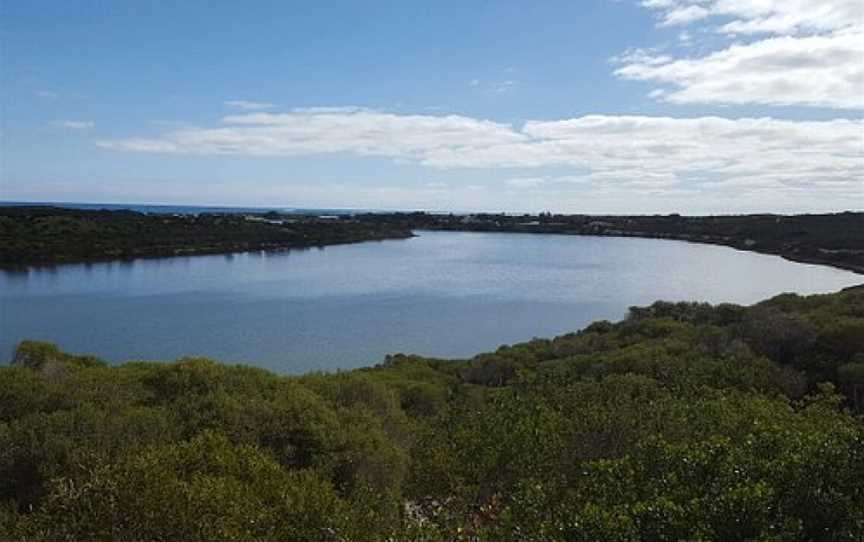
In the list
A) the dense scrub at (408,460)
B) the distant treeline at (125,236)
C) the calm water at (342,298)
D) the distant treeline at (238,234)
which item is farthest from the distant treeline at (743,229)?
the dense scrub at (408,460)

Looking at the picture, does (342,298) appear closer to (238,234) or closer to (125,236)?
(125,236)

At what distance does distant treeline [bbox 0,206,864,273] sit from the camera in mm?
84188

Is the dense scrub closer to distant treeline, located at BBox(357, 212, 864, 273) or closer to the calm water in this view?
the calm water

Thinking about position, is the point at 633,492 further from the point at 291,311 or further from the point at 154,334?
the point at 291,311

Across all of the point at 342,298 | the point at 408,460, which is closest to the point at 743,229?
the point at 342,298

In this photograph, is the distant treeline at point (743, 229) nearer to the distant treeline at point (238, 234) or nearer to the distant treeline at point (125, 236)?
the distant treeline at point (238, 234)

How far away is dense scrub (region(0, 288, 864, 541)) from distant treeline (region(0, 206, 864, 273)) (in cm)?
7095

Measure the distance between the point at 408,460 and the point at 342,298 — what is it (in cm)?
5308

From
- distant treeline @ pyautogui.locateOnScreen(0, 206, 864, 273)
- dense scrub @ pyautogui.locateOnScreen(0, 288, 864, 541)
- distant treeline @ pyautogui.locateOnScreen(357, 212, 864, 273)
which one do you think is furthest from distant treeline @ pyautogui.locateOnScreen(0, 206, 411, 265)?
dense scrub @ pyautogui.locateOnScreen(0, 288, 864, 541)

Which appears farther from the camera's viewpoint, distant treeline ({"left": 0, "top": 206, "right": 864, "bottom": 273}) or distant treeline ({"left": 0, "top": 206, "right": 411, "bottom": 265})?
distant treeline ({"left": 0, "top": 206, "right": 864, "bottom": 273})

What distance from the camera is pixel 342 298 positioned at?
64625 millimetres

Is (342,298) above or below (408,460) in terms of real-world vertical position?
below

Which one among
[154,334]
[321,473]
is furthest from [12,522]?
[154,334]

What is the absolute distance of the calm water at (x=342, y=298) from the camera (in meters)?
45.5
